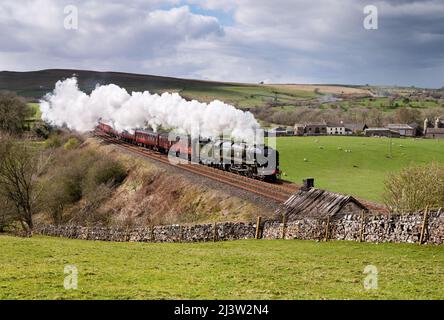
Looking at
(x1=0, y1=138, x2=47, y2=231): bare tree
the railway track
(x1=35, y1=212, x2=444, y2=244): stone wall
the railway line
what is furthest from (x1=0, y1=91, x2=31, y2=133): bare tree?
(x1=35, y1=212, x2=444, y2=244): stone wall

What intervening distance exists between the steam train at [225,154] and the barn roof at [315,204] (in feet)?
55.9

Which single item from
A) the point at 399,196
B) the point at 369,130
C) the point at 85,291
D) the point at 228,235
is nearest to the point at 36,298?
the point at 85,291

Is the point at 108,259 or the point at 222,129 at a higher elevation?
the point at 222,129

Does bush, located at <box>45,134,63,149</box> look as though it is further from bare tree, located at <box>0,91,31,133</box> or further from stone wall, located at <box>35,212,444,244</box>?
stone wall, located at <box>35,212,444,244</box>

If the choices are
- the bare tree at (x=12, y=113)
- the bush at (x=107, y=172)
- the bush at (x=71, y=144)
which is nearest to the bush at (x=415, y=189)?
the bush at (x=107, y=172)

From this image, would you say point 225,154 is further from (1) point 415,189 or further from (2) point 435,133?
(2) point 435,133

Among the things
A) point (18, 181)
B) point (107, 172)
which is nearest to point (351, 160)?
point (107, 172)

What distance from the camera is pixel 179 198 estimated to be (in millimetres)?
54625

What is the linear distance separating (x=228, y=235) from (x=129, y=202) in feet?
105

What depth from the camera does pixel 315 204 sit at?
114ft

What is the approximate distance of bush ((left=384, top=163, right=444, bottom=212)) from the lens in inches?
1345

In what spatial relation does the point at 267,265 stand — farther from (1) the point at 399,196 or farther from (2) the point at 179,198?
(2) the point at 179,198

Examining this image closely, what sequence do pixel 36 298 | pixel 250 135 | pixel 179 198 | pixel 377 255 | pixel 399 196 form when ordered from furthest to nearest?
pixel 250 135
pixel 179 198
pixel 399 196
pixel 377 255
pixel 36 298

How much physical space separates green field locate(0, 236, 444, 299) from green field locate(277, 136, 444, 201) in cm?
3637
